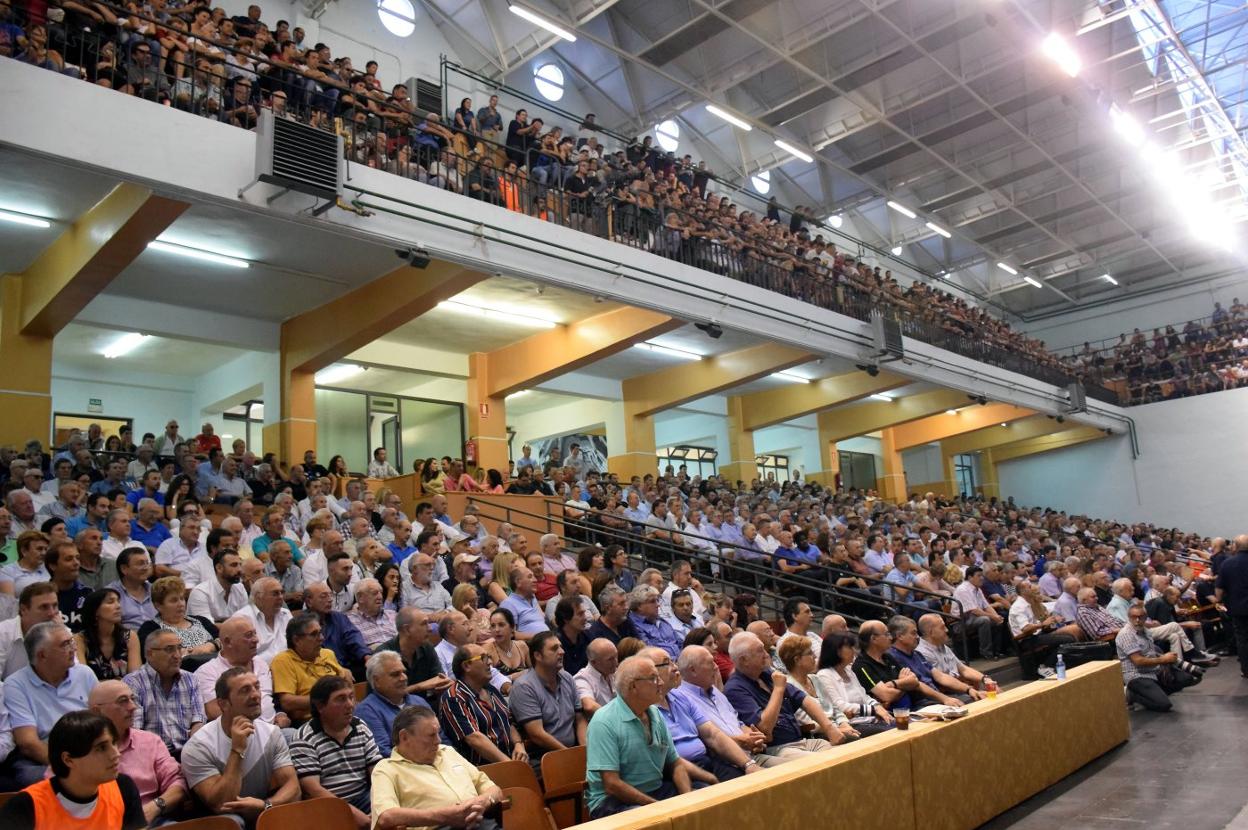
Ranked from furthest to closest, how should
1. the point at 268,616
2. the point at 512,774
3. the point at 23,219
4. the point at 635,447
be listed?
the point at 635,447, the point at 23,219, the point at 268,616, the point at 512,774

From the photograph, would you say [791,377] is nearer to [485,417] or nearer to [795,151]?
[795,151]

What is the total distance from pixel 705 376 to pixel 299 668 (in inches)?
484

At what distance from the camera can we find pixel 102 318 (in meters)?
10.8

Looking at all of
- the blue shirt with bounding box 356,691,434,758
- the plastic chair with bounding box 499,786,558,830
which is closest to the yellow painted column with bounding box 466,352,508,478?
the blue shirt with bounding box 356,691,434,758

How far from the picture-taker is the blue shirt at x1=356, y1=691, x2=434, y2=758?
407 centimetres

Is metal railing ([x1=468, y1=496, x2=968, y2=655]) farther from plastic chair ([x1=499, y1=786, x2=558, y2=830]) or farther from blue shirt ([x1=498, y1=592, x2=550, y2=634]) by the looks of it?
plastic chair ([x1=499, y1=786, x2=558, y2=830])

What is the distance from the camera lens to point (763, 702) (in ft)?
16.9

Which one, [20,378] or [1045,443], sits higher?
[1045,443]

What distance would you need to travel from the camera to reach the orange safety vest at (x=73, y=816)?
291 centimetres

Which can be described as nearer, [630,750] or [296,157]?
[630,750]

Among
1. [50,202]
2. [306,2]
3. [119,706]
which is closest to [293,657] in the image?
[119,706]

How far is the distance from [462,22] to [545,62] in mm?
1903

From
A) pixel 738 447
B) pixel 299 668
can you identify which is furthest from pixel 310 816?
pixel 738 447

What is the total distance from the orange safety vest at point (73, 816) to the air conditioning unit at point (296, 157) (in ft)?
19.2
